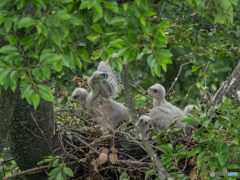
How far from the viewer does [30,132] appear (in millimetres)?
2812

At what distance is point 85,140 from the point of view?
3268 mm

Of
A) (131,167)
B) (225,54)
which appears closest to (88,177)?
(131,167)

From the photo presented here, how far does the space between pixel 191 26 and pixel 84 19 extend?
2132 mm

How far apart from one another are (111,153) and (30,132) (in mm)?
754

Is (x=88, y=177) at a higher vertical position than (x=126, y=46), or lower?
lower

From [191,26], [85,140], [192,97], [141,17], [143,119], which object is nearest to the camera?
[141,17]

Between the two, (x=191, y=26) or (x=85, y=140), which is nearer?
(x=85, y=140)

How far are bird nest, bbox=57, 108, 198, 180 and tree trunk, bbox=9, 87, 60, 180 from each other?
21 centimetres

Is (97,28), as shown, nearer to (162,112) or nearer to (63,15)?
(63,15)

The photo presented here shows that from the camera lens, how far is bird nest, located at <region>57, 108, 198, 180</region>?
2822 millimetres

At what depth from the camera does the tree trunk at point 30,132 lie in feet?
9.10

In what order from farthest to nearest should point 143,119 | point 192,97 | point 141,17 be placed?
point 192,97, point 143,119, point 141,17

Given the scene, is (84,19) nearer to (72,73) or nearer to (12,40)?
(12,40)

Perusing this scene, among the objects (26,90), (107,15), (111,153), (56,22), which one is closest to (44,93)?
(26,90)
